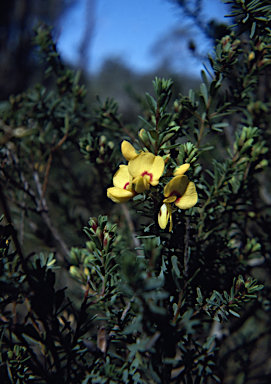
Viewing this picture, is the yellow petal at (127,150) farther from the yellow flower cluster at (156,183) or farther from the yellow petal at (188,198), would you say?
the yellow petal at (188,198)

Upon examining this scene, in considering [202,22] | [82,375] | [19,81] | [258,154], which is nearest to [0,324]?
[82,375]

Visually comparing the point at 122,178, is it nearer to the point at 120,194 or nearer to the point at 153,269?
the point at 120,194

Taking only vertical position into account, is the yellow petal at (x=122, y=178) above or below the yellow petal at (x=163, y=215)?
above

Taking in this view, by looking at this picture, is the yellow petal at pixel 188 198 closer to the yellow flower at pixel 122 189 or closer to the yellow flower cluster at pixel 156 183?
the yellow flower cluster at pixel 156 183

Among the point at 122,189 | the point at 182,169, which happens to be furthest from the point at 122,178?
the point at 182,169

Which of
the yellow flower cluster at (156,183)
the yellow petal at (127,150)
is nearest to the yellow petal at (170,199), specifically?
the yellow flower cluster at (156,183)

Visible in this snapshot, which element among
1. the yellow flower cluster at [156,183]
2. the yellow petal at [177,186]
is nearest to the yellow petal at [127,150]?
the yellow flower cluster at [156,183]

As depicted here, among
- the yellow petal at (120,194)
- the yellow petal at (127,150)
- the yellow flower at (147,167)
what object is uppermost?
the yellow petal at (127,150)
